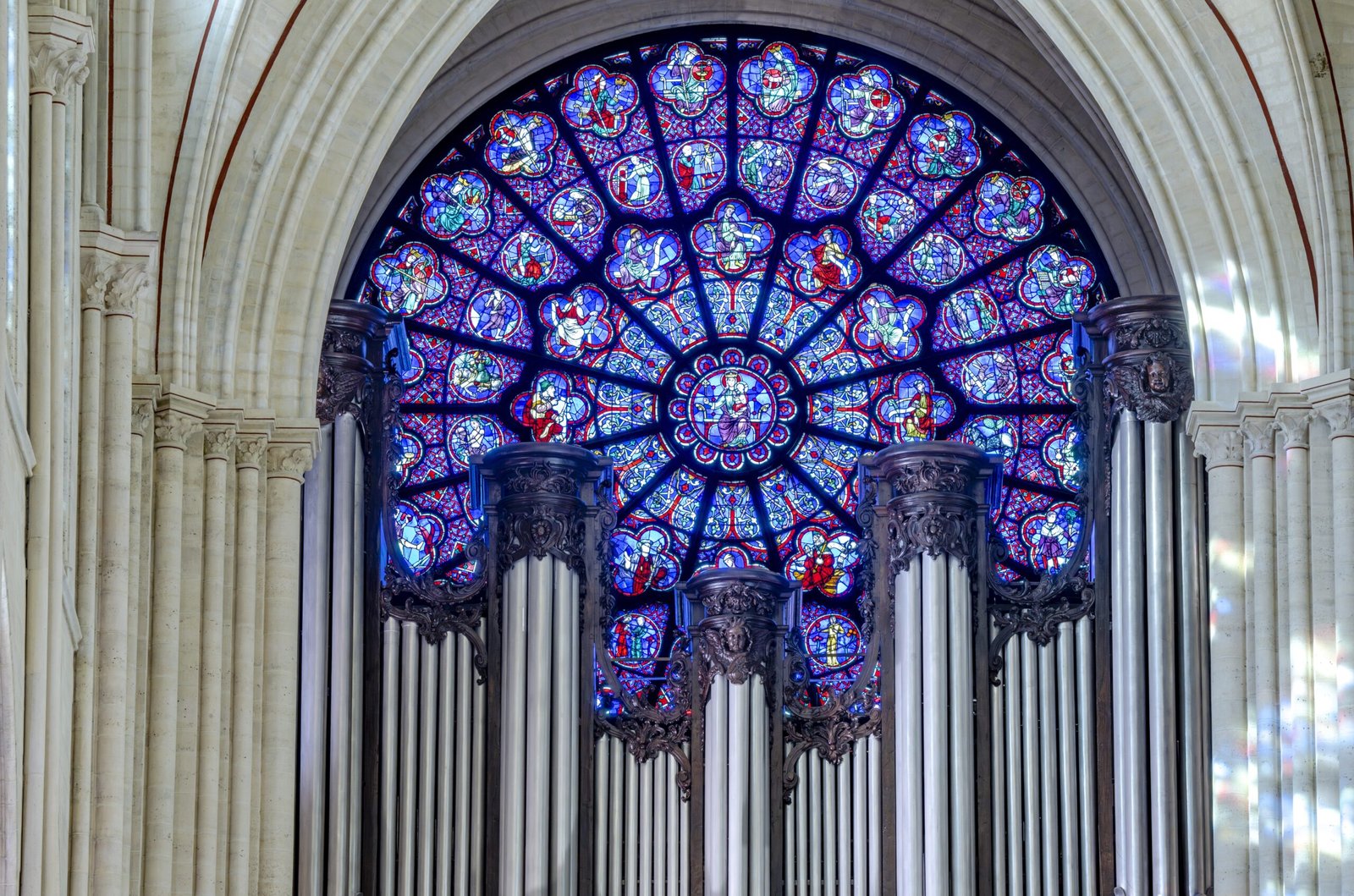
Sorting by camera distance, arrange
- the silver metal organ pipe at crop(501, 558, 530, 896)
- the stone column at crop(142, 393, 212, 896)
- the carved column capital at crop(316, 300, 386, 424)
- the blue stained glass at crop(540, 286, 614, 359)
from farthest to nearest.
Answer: the blue stained glass at crop(540, 286, 614, 359)
the carved column capital at crop(316, 300, 386, 424)
the silver metal organ pipe at crop(501, 558, 530, 896)
the stone column at crop(142, 393, 212, 896)

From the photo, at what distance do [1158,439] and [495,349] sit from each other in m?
4.54

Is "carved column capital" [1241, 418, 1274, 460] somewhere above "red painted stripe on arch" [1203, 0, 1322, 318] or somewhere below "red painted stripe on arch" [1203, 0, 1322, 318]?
below

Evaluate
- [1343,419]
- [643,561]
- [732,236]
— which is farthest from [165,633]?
[1343,419]

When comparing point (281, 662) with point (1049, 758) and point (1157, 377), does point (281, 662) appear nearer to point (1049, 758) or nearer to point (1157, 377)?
point (1049, 758)

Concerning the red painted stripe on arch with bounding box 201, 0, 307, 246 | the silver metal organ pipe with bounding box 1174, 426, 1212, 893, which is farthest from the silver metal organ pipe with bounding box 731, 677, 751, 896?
the red painted stripe on arch with bounding box 201, 0, 307, 246

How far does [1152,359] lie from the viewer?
17.7 m

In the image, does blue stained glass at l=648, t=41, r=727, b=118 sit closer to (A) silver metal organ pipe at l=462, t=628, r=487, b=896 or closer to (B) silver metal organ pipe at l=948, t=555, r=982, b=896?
(B) silver metal organ pipe at l=948, t=555, r=982, b=896

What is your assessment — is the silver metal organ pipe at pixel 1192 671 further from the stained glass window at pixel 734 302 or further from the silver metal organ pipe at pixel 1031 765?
the stained glass window at pixel 734 302

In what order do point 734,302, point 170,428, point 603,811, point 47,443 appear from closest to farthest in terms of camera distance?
point 47,443 < point 170,428 < point 603,811 < point 734,302

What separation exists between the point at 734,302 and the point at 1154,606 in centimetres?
402

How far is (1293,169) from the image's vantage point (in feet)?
55.2

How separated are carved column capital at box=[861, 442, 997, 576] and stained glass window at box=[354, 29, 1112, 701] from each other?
103 cm

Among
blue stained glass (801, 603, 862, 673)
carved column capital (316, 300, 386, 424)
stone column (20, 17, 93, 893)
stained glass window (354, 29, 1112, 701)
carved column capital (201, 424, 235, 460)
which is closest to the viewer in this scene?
stone column (20, 17, 93, 893)

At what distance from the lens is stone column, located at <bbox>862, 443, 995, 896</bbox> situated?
56.5 ft
